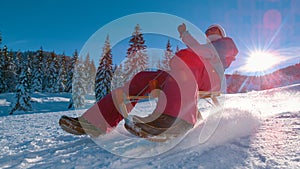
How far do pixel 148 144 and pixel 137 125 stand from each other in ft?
0.75

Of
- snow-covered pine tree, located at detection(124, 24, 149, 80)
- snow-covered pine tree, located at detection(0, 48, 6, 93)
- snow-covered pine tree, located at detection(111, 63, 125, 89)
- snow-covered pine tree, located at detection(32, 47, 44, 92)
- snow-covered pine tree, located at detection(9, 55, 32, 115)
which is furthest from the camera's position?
snow-covered pine tree, located at detection(32, 47, 44, 92)

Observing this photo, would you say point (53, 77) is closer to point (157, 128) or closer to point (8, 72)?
point (8, 72)

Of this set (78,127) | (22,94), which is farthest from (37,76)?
(78,127)

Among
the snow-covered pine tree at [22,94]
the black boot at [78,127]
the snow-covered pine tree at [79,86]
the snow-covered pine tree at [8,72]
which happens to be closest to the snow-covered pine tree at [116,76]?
the black boot at [78,127]

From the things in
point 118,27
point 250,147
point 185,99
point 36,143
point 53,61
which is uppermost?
point 53,61

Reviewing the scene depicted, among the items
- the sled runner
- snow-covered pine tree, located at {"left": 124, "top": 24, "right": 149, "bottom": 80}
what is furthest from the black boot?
snow-covered pine tree, located at {"left": 124, "top": 24, "right": 149, "bottom": 80}

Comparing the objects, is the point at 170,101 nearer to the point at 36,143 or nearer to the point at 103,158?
the point at 103,158

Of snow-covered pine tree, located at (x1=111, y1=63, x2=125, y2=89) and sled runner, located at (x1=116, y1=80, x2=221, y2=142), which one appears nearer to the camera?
Result: sled runner, located at (x1=116, y1=80, x2=221, y2=142)

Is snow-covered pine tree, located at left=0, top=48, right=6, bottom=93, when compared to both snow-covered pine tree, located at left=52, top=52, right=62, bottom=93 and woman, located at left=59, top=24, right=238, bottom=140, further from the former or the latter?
woman, located at left=59, top=24, right=238, bottom=140

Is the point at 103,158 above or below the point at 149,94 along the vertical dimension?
below

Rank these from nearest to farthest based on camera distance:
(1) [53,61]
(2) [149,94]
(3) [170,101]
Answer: (3) [170,101], (2) [149,94], (1) [53,61]

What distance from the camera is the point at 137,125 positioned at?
6.26 feet

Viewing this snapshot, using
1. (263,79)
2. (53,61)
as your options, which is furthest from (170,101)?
(53,61)

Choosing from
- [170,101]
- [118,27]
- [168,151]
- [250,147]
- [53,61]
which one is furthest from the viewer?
[53,61]
